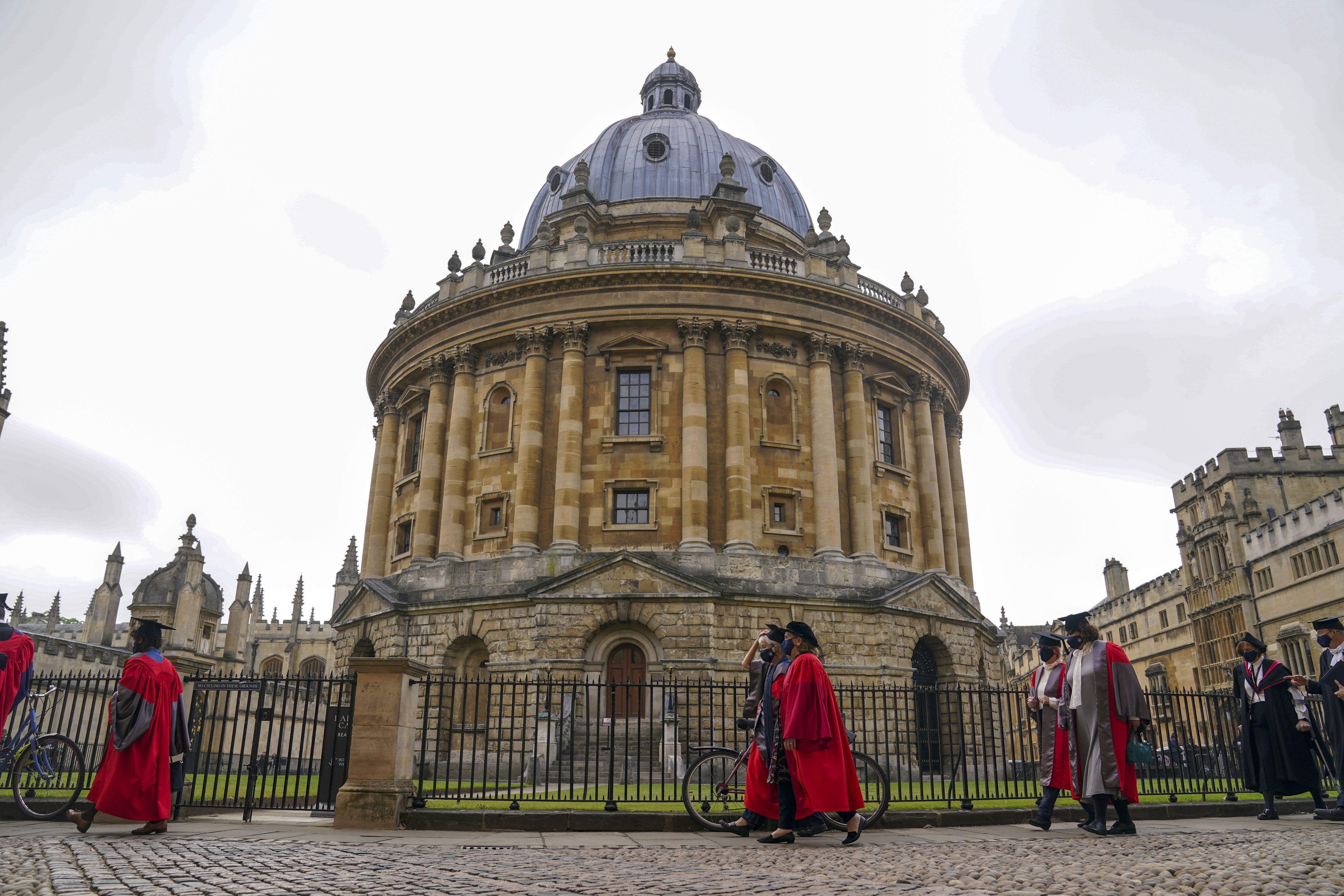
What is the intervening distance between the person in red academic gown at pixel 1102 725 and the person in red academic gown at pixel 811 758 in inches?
105

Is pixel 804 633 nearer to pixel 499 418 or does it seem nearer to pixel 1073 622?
pixel 1073 622

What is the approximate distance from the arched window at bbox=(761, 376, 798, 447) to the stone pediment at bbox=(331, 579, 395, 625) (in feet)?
42.7

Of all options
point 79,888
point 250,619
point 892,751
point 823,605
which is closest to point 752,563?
point 823,605

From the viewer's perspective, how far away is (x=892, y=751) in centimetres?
2372

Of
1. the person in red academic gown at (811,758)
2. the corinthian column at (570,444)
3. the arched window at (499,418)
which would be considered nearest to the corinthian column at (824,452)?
the corinthian column at (570,444)

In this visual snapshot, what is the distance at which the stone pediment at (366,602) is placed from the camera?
1102 inches

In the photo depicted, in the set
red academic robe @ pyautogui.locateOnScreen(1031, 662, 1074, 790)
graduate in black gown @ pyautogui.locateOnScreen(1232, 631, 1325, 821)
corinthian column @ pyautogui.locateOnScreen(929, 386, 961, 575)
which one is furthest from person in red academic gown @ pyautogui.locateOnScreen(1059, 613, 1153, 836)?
corinthian column @ pyautogui.locateOnScreen(929, 386, 961, 575)

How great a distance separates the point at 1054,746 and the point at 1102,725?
3.24 feet

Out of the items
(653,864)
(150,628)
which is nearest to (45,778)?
(150,628)

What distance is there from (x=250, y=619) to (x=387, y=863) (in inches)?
2990

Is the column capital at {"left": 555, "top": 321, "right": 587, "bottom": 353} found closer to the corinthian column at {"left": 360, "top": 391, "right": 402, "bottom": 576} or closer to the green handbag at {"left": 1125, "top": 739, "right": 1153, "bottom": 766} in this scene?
the corinthian column at {"left": 360, "top": 391, "right": 402, "bottom": 576}

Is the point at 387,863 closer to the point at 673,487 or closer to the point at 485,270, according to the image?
the point at 673,487

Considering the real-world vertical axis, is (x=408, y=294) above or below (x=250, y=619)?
above

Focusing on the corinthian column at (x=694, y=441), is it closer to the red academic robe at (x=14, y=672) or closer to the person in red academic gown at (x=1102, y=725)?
the person in red academic gown at (x=1102, y=725)
